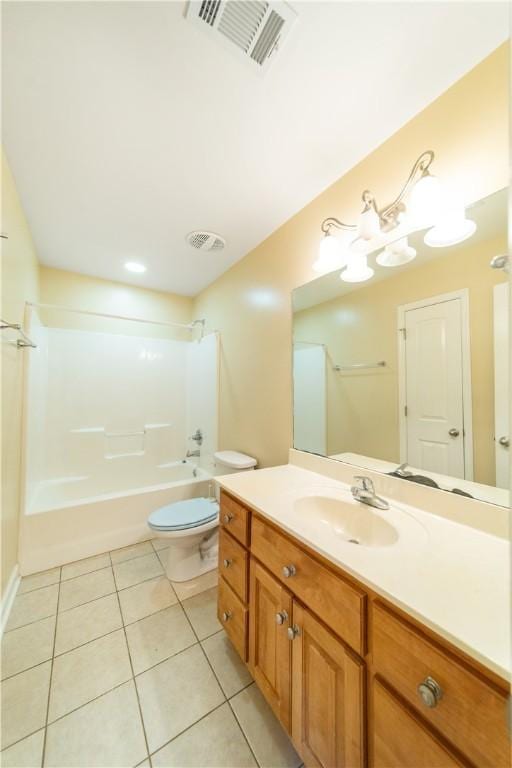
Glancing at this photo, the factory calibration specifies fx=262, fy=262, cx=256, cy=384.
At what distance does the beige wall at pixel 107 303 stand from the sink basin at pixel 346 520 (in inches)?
105

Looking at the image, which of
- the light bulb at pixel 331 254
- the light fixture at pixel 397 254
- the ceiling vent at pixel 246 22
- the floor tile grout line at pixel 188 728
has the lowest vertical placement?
the floor tile grout line at pixel 188 728

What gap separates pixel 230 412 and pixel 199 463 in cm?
Answer: 84

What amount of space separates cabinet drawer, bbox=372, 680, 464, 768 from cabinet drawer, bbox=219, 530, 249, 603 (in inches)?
22.9

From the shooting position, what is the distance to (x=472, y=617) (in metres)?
0.50

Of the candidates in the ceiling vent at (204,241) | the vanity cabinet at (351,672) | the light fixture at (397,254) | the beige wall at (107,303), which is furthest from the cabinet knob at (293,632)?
the beige wall at (107,303)

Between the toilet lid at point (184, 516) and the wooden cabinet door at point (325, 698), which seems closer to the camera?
the wooden cabinet door at point (325, 698)

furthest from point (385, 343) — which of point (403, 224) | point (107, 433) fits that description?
point (107, 433)

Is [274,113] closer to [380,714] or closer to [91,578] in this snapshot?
[380,714]

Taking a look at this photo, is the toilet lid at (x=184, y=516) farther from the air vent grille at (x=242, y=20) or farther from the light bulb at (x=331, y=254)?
the air vent grille at (x=242, y=20)

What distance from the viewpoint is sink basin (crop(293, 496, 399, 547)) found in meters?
0.93

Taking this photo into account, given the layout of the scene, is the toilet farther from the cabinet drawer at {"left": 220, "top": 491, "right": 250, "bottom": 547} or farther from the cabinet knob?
the cabinet knob

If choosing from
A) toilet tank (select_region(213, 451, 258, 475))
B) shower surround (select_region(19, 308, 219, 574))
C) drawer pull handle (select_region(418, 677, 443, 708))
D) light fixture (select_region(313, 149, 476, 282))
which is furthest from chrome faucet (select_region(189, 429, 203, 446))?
drawer pull handle (select_region(418, 677, 443, 708))

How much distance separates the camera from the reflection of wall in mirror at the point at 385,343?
0.89m

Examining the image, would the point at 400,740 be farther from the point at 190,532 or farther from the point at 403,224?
the point at 403,224
